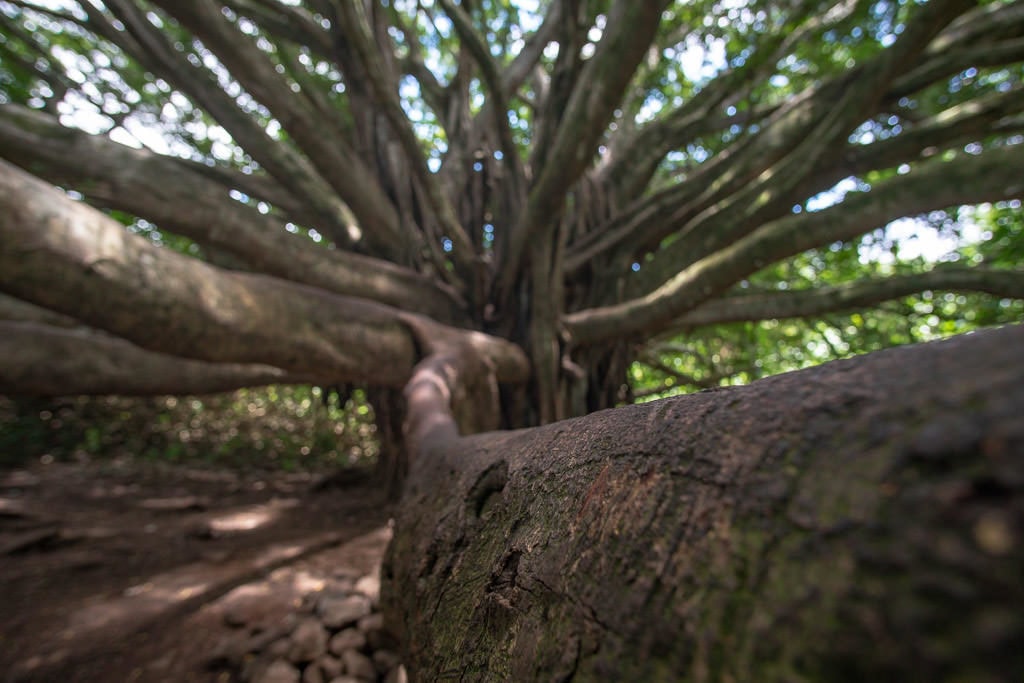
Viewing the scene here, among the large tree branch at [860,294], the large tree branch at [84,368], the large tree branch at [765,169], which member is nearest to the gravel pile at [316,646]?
the large tree branch at [84,368]

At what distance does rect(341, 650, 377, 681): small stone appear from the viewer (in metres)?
1.36

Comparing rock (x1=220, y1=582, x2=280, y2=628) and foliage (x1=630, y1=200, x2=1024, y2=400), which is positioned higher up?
foliage (x1=630, y1=200, x2=1024, y2=400)

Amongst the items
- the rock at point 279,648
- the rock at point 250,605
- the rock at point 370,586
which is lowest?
the rock at point 279,648

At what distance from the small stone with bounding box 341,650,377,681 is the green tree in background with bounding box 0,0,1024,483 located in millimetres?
1225

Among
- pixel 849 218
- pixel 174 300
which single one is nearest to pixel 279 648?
pixel 174 300

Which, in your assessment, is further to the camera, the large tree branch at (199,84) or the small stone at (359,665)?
the large tree branch at (199,84)

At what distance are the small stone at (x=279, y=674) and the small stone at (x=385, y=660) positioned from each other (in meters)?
0.23

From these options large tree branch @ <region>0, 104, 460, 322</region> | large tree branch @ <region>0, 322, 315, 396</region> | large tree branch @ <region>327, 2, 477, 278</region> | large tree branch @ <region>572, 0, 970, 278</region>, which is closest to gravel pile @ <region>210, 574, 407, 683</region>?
large tree branch @ <region>0, 322, 315, 396</region>

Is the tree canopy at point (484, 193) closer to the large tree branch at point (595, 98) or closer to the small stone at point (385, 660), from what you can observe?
the large tree branch at point (595, 98)

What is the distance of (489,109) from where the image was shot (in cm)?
380

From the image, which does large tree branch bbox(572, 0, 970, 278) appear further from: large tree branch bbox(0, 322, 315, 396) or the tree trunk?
large tree branch bbox(0, 322, 315, 396)

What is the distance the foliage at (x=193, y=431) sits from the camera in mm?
4898

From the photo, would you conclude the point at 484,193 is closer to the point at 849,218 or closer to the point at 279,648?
the point at 849,218

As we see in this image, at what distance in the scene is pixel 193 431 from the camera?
5785 millimetres
